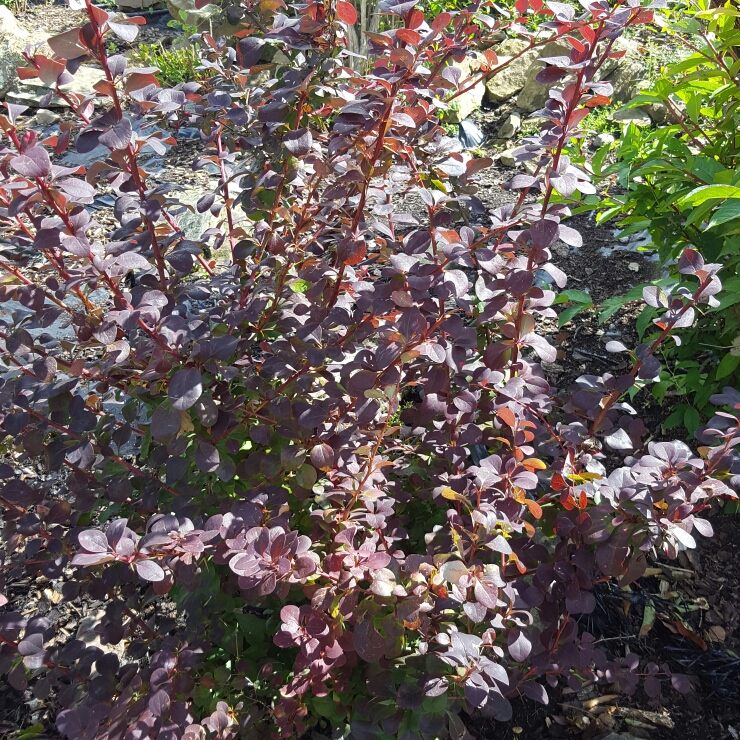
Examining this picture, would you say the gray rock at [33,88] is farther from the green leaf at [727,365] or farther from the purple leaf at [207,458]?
the green leaf at [727,365]

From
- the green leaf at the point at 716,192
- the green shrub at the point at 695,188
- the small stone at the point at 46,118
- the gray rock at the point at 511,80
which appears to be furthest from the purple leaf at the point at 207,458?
the gray rock at the point at 511,80

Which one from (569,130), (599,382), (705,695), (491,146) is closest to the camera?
(569,130)

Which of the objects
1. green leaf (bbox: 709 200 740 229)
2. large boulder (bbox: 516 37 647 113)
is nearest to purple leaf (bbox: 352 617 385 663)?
green leaf (bbox: 709 200 740 229)

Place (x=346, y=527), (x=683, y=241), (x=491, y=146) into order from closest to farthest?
1. (x=346, y=527)
2. (x=683, y=241)
3. (x=491, y=146)

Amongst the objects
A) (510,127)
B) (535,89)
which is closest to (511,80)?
(535,89)

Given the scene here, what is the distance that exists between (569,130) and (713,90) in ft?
5.20

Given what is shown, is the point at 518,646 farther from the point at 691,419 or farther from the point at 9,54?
the point at 9,54

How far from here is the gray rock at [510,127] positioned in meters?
4.83

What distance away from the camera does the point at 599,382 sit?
1.58 m

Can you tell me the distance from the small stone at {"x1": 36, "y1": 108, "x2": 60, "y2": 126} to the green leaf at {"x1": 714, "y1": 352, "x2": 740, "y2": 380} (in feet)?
16.8

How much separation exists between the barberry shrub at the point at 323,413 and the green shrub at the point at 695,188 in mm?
783

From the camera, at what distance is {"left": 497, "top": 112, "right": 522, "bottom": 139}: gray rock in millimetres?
4828

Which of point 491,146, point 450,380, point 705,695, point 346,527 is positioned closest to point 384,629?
point 346,527

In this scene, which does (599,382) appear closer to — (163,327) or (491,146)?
(163,327)
